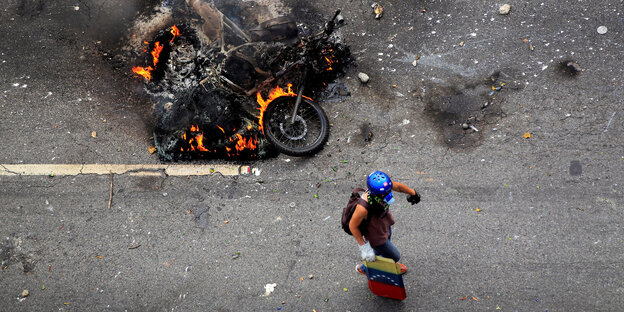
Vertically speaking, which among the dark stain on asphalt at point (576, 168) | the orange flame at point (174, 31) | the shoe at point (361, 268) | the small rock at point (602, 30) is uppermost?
the small rock at point (602, 30)

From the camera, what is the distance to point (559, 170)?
4910 millimetres

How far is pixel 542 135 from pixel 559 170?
501 millimetres

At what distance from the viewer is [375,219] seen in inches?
141

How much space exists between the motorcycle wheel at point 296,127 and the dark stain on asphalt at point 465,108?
1498 mm

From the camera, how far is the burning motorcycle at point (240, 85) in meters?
5.41

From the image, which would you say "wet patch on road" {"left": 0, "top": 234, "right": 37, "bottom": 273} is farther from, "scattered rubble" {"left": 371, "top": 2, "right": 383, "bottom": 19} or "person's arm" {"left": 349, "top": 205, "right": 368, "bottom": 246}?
"scattered rubble" {"left": 371, "top": 2, "right": 383, "bottom": 19}

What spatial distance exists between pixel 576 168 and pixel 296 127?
3.50 m

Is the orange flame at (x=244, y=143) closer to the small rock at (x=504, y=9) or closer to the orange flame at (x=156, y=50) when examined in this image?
the orange flame at (x=156, y=50)

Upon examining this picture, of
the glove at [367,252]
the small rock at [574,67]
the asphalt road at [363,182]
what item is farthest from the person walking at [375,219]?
the small rock at [574,67]

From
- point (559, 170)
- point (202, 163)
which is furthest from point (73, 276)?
point (559, 170)

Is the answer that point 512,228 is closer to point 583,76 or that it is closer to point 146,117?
point 583,76

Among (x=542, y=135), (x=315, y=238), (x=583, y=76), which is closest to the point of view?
(x=315, y=238)

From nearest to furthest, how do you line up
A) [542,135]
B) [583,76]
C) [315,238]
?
[315,238] < [542,135] < [583,76]

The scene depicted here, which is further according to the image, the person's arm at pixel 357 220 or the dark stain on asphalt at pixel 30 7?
the dark stain on asphalt at pixel 30 7
